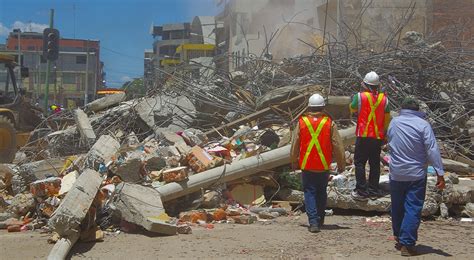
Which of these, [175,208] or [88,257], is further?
[175,208]

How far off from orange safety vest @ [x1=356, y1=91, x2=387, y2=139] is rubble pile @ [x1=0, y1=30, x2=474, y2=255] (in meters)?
0.80

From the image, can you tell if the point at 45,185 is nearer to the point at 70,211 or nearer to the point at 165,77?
the point at 70,211

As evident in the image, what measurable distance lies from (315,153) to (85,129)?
18.1 ft

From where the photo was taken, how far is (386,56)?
1091 cm

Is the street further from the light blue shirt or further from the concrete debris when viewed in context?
the light blue shirt

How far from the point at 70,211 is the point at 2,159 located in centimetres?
837

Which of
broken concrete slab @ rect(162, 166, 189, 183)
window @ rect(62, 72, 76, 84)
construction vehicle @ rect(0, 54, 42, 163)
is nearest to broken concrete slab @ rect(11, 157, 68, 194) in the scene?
broken concrete slab @ rect(162, 166, 189, 183)

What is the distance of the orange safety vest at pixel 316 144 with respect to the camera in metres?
Result: 6.52

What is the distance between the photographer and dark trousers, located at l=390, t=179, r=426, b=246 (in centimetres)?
544

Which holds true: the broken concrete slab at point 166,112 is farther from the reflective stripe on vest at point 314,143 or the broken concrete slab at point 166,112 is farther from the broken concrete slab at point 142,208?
the reflective stripe on vest at point 314,143

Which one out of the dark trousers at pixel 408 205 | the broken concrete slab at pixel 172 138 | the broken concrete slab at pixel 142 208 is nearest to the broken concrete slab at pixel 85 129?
the broken concrete slab at pixel 172 138

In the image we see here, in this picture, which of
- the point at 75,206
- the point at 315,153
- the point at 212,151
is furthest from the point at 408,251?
the point at 212,151

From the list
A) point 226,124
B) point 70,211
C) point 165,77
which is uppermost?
point 165,77

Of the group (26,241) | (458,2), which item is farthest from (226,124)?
(458,2)
